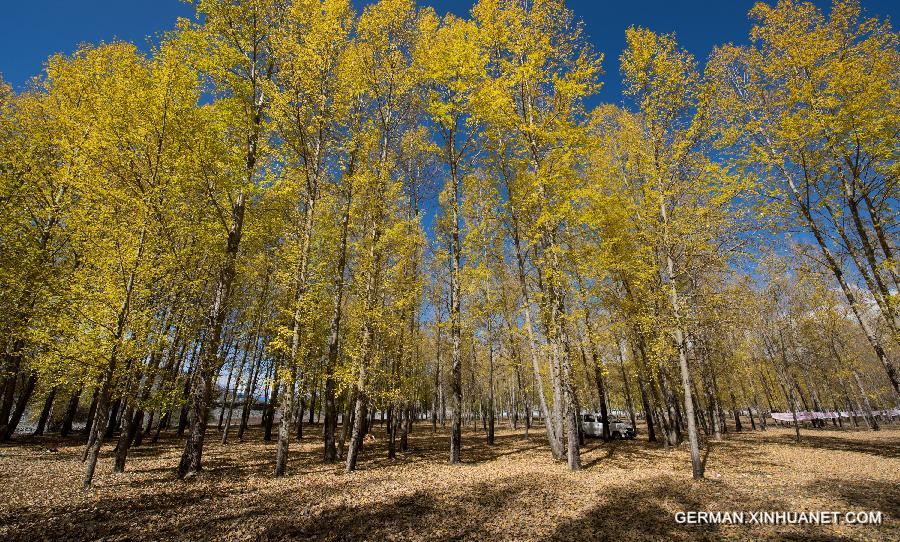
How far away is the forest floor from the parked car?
408 inches

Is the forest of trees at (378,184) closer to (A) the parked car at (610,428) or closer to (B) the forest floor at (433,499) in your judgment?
(B) the forest floor at (433,499)

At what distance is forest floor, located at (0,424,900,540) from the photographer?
20.6 ft

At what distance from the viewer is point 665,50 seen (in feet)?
38.8

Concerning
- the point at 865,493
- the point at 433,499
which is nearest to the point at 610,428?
the point at 865,493

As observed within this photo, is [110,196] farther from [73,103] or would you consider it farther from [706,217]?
[706,217]

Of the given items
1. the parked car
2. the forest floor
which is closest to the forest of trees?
the forest floor

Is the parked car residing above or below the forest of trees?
below

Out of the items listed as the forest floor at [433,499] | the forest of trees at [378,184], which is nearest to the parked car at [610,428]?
the forest of trees at [378,184]

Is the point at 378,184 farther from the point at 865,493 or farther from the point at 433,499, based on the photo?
the point at 865,493

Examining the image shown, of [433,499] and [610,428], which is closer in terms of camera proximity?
[433,499]

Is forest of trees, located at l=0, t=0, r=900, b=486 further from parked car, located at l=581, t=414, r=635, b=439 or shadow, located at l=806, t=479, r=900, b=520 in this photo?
parked car, located at l=581, t=414, r=635, b=439

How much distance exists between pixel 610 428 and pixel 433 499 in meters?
19.2

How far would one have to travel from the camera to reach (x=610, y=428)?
76.3 ft

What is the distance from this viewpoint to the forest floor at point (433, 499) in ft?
20.6
